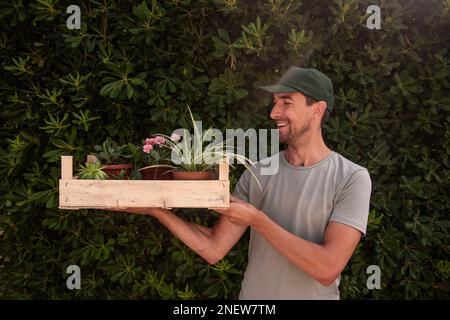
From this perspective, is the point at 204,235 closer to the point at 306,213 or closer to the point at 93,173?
the point at 306,213

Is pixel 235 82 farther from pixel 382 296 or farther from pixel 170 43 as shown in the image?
pixel 382 296

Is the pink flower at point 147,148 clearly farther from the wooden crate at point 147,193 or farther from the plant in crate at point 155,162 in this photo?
the wooden crate at point 147,193

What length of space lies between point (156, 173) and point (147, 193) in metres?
0.21

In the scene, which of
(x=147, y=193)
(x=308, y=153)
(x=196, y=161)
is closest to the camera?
(x=147, y=193)

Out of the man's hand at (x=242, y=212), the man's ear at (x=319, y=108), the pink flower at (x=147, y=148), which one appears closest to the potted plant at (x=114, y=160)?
the pink flower at (x=147, y=148)

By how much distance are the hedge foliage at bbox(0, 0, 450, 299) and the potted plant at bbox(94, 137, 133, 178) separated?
60cm

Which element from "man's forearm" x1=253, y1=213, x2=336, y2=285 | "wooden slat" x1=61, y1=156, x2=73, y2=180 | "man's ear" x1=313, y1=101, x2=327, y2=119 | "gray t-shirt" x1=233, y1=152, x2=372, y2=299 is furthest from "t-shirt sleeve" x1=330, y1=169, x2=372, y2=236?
"wooden slat" x1=61, y1=156, x2=73, y2=180

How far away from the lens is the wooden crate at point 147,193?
1.74 meters

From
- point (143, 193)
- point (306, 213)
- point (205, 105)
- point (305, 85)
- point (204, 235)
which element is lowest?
point (204, 235)

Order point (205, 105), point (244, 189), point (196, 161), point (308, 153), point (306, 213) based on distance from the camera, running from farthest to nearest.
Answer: point (205, 105) → point (244, 189) → point (308, 153) → point (306, 213) → point (196, 161)

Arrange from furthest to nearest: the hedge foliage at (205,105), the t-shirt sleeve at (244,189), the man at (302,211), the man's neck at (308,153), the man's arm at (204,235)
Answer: the hedge foliage at (205,105) < the t-shirt sleeve at (244,189) < the man's neck at (308,153) < the man's arm at (204,235) < the man at (302,211)

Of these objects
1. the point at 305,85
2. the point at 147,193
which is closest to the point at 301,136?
the point at 305,85

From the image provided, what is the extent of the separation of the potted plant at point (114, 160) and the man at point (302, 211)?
0.17 metres

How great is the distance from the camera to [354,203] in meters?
1.92
